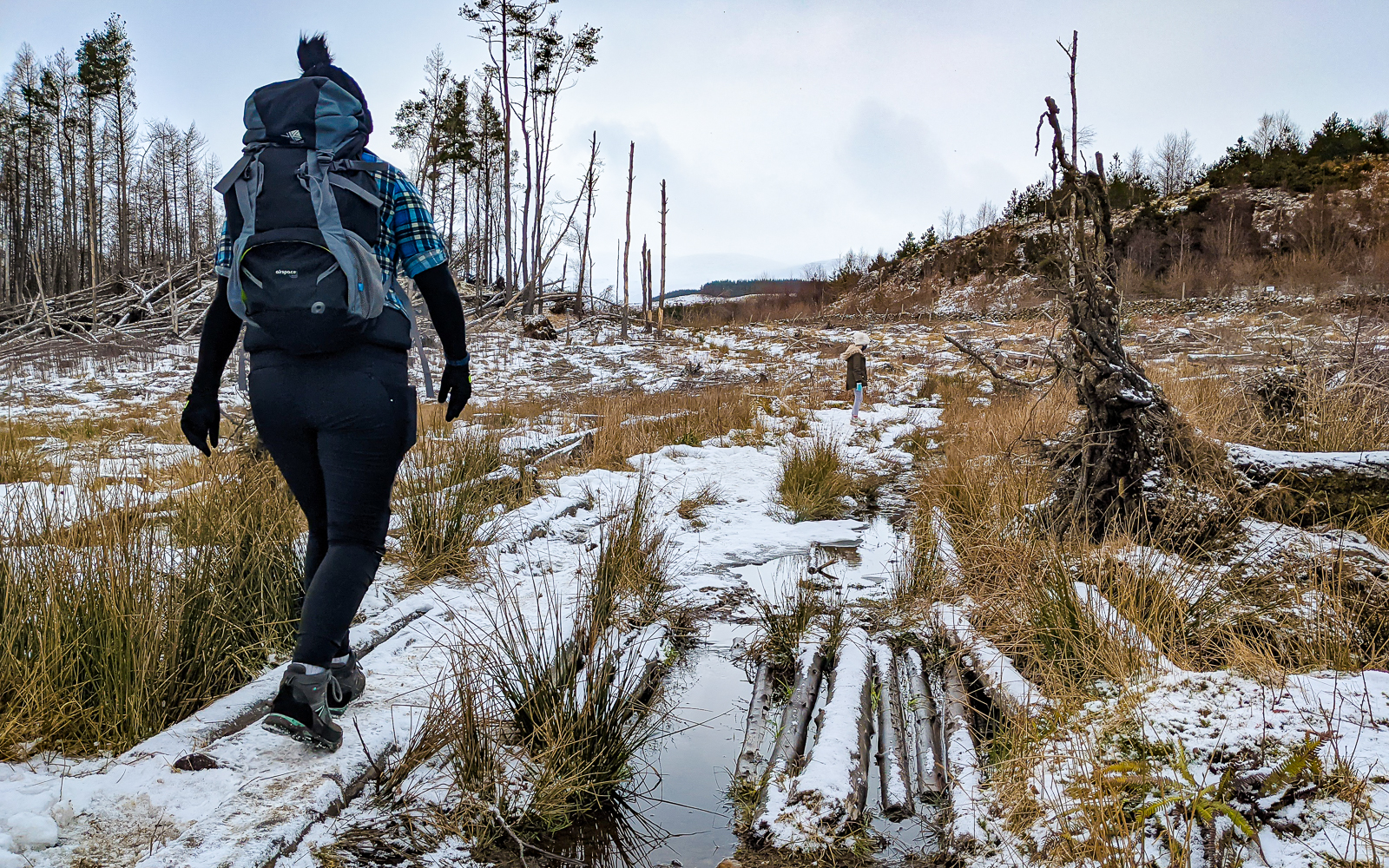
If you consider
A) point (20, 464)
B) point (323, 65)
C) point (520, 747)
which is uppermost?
point (323, 65)

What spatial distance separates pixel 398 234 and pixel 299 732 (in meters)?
1.43

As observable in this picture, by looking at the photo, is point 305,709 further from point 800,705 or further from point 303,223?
point 800,705

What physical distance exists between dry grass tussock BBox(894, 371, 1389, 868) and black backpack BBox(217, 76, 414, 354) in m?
2.17

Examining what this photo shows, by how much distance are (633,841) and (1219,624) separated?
7.08ft

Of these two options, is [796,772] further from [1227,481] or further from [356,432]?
[1227,481]

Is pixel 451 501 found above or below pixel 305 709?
above

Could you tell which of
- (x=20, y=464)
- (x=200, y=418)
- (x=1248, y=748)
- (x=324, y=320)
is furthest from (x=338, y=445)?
(x=20, y=464)

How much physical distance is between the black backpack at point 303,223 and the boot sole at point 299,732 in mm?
1020

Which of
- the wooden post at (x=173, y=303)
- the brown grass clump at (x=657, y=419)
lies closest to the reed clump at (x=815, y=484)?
the brown grass clump at (x=657, y=419)

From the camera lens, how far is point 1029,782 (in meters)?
1.88

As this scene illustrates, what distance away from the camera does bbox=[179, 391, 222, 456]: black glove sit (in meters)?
2.13

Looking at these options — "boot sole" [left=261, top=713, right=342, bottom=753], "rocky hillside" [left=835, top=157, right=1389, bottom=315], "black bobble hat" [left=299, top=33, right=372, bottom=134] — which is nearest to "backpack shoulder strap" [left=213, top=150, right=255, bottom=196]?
"black bobble hat" [left=299, top=33, right=372, bottom=134]

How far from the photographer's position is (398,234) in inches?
83.0

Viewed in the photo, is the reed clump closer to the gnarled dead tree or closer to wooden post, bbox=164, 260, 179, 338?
the gnarled dead tree
